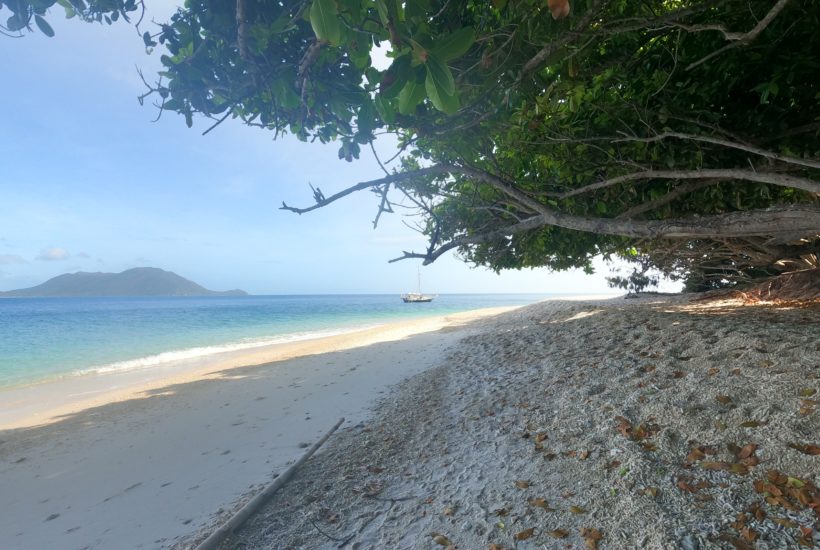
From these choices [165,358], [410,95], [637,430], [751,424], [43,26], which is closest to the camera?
[410,95]

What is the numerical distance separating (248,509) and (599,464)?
8.95 feet

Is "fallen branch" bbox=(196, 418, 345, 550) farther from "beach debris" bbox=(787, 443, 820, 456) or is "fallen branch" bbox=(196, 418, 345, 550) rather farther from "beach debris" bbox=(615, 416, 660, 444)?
"beach debris" bbox=(787, 443, 820, 456)

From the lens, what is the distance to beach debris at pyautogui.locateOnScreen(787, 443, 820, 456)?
2.34 m

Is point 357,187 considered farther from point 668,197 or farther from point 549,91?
point 668,197

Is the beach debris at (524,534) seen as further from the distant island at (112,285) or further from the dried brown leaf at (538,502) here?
the distant island at (112,285)

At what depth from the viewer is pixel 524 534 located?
223 centimetres

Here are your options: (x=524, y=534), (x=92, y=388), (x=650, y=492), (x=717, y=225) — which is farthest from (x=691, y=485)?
(x=92, y=388)

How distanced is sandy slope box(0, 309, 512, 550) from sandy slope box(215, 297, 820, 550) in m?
0.78

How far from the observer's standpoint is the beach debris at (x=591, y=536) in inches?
80.9

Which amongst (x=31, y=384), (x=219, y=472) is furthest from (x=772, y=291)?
(x=31, y=384)

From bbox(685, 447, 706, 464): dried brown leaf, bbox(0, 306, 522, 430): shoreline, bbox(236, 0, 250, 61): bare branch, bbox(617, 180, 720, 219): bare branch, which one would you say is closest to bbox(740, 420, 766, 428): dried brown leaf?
bbox(685, 447, 706, 464): dried brown leaf

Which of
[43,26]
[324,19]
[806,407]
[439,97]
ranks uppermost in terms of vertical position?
[43,26]

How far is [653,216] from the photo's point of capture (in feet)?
19.5

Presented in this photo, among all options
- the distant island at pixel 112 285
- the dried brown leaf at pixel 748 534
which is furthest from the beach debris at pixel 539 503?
the distant island at pixel 112 285
